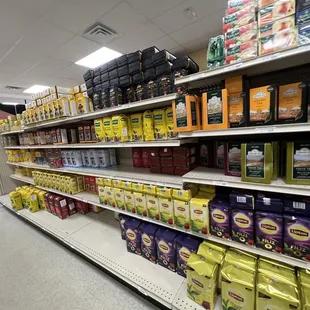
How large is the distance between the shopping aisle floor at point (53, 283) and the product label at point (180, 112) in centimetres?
149

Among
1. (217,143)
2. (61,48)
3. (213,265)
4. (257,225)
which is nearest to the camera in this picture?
(257,225)

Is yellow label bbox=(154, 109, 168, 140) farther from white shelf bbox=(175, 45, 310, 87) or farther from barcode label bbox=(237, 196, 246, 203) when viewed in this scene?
barcode label bbox=(237, 196, 246, 203)

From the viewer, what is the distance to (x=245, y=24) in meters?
0.91

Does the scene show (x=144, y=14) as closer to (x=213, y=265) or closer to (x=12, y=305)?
(x=213, y=265)

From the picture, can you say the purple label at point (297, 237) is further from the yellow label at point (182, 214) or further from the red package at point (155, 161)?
the red package at point (155, 161)

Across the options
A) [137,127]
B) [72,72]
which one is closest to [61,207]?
[137,127]

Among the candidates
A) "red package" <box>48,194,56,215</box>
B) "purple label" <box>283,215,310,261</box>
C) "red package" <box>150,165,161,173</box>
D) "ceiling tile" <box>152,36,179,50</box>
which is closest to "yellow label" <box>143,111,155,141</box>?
"red package" <box>150,165,161,173</box>

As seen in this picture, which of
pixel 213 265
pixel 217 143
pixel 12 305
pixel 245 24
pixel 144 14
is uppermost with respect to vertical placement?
pixel 144 14

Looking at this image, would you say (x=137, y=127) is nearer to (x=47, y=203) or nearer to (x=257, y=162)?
(x=257, y=162)

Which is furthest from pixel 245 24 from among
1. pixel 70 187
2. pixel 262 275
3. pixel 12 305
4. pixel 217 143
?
pixel 12 305

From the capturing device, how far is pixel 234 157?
1.11 metres

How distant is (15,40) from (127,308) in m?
4.06

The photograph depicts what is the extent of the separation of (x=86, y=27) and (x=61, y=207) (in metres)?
2.81

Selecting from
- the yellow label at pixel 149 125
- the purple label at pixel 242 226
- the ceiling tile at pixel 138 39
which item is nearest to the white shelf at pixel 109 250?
the purple label at pixel 242 226
